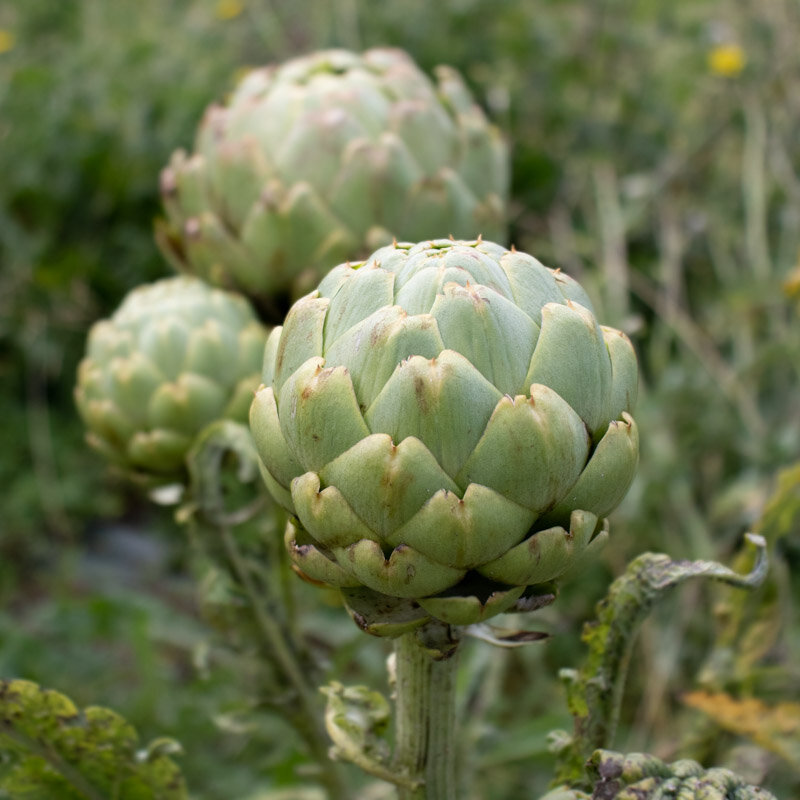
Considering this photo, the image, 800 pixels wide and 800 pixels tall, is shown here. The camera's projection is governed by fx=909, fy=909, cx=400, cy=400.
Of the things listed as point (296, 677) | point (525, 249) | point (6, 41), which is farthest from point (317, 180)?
point (6, 41)

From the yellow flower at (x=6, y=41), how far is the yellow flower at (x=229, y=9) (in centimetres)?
63

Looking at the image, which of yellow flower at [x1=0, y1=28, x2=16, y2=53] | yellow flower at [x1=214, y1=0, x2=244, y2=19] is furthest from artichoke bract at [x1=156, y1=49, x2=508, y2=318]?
yellow flower at [x1=0, y1=28, x2=16, y2=53]

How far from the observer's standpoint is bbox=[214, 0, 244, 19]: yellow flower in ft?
8.87

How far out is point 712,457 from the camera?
5.70 feet

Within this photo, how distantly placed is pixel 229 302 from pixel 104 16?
8.08 feet

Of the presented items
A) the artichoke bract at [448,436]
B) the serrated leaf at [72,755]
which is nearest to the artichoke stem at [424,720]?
the artichoke bract at [448,436]

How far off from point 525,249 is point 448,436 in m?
1.65

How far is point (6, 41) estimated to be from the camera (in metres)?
2.73

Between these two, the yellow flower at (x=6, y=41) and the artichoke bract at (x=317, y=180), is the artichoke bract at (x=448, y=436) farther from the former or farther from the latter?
the yellow flower at (x=6, y=41)

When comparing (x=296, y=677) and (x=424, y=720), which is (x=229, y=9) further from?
(x=424, y=720)

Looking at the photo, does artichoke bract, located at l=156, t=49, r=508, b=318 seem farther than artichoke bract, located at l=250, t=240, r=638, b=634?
Yes

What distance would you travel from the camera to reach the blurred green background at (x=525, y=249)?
1.44 metres

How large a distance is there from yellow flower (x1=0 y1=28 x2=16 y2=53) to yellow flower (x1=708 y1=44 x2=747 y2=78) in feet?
6.59

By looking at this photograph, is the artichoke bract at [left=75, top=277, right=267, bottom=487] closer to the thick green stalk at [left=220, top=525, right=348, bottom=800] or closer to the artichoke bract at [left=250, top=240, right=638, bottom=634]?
the thick green stalk at [left=220, top=525, right=348, bottom=800]
